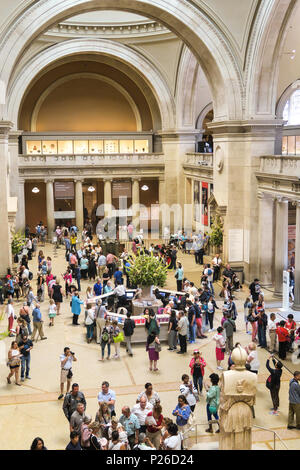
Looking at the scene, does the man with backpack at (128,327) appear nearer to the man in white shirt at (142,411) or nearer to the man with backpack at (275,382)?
the man with backpack at (275,382)

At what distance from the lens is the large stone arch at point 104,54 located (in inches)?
1211

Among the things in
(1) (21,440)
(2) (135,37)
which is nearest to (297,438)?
(1) (21,440)

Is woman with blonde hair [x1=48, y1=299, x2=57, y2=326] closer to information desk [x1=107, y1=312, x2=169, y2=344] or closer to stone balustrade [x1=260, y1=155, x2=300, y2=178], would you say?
information desk [x1=107, y1=312, x2=169, y2=344]

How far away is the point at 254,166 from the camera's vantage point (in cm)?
2141

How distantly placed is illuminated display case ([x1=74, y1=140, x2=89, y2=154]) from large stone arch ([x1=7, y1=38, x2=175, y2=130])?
586cm

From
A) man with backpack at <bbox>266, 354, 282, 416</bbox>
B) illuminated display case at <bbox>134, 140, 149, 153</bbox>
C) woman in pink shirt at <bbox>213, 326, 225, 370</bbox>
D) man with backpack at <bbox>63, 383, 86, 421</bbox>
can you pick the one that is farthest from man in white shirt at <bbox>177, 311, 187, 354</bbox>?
illuminated display case at <bbox>134, 140, 149, 153</bbox>

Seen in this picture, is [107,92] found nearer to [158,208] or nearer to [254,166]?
[158,208]

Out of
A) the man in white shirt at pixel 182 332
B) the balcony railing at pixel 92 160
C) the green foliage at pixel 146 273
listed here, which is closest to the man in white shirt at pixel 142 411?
the man in white shirt at pixel 182 332

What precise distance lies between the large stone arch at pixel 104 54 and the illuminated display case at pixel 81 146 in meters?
5.86

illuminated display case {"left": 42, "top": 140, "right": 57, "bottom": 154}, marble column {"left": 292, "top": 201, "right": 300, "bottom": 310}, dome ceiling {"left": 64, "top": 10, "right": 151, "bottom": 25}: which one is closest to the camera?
marble column {"left": 292, "top": 201, "right": 300, "bottom": 310}

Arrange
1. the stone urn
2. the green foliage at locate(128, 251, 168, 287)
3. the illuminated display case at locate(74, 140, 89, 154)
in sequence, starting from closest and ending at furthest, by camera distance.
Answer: the stone urn
the green foliage at locate(128, 251, 168, 287)
the illuminated display case at locate(74, 140, 89, 154)

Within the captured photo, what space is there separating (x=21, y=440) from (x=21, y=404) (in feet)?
5.28

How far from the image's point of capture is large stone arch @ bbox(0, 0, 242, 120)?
64.2 ft

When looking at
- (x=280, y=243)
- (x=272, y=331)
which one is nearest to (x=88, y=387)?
(x=272, y=331)
